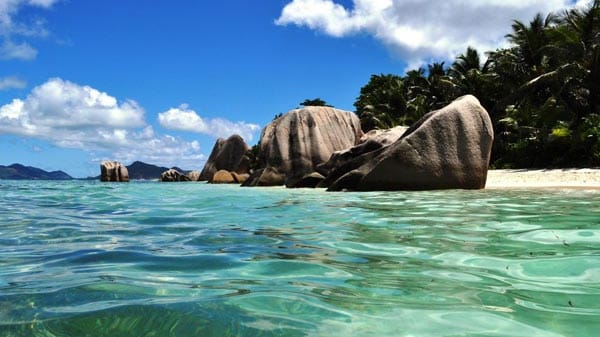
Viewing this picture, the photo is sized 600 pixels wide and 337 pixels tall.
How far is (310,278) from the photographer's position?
2.75 metres

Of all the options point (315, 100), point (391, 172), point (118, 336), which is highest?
point (315, 100)

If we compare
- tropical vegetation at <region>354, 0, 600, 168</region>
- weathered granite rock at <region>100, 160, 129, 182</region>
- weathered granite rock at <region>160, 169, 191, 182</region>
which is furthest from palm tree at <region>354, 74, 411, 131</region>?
weathered granite rock at <region>100, 160, 129, 182</region>

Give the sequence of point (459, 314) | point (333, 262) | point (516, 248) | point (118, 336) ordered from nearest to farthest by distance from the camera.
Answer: point (118, 336), point (459, 314), point (333, 262), point (516, 248)

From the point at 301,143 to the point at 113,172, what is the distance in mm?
23698

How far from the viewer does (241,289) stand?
2477mm

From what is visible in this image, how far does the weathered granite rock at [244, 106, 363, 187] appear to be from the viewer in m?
17.7

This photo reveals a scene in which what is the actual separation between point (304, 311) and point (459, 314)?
64 centimetres

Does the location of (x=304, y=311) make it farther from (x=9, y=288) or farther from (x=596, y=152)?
(x=596, y=152)

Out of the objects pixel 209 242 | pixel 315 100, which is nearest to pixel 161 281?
pixel 209 242

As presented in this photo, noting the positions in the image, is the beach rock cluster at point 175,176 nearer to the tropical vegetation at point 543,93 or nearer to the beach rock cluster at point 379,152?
the tropical vegetation at point 543,93

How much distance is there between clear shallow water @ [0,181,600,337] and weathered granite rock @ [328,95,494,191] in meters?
5.56

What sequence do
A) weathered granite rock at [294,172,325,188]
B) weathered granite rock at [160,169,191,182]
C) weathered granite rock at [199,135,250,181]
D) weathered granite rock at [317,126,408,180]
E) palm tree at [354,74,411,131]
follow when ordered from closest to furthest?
1. weathered granite rock at [317,126,408,180]
2. weathered granite rock at [294,172,325,188]
3. weathered granite rock at [199,135,250,181]
4. palm tree at [354,74,411,131]
5. weathered granite rock at [160,169,191,182]

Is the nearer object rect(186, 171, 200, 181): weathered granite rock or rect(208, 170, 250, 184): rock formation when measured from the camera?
rect(208, 170, 250, 184): rock formation

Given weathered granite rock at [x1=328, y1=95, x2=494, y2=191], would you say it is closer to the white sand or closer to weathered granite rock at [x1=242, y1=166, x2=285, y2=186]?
the white sand
